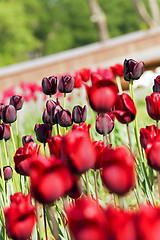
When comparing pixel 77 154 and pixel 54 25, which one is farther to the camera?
pixel 54 25

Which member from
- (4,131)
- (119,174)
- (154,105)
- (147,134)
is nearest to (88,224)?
(119,174)

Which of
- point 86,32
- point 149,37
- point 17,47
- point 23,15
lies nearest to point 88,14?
point 86,32

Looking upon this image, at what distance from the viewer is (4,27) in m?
34.3

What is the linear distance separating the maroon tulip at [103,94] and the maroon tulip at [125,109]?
25 cm

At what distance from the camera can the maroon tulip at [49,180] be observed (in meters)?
0.81

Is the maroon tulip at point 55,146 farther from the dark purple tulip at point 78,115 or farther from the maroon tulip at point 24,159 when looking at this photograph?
the dark purple tulip at point 78,115

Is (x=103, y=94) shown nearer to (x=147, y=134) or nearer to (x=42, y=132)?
(x=147, y=134)

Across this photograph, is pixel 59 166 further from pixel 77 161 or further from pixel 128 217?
pixel 128 217

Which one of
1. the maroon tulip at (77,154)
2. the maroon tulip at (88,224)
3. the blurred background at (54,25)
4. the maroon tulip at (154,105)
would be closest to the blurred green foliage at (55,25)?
the blurred background at (54,25)

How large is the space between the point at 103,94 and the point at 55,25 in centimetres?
4271

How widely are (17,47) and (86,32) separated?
8.91 m

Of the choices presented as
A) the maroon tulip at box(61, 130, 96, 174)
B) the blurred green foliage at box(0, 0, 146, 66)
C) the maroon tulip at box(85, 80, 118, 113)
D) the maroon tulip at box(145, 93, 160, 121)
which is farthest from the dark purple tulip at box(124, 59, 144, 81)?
the blurred green foliage at box(0, 0, 146, 66)

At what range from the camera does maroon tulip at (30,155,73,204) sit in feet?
2.65

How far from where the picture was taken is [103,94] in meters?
1.12
